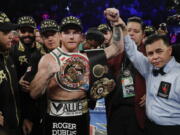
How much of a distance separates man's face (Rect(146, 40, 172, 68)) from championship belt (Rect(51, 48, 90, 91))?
1.80 feet

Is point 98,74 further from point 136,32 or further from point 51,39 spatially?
point 136,32

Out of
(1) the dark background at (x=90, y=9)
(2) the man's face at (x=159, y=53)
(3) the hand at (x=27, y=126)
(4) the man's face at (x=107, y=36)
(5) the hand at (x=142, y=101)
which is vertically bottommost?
(3) the hand at (x=27, y=126)

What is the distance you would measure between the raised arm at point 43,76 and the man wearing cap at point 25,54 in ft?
2.03

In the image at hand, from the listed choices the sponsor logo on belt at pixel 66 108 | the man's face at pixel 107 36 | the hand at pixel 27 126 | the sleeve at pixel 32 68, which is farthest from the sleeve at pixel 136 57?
the man's face at pixel 107 36

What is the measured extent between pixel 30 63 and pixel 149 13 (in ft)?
39.9

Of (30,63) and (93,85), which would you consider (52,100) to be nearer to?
(93,85)

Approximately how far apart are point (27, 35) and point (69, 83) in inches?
38.6

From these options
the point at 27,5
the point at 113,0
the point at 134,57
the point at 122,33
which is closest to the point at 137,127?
the point at 134,57

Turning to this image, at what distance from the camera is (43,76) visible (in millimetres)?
2262

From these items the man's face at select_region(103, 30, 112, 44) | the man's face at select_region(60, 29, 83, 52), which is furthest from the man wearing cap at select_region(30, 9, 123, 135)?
the man's face at select_region(103, 30, 112, 44)

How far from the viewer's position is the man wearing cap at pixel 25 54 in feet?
9.68

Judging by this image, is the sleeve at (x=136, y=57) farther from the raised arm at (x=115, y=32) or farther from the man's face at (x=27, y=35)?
the man's face at (x=27, y=35)

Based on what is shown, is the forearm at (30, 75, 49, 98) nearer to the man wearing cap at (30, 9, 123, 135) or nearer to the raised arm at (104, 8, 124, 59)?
the man wearing cap at (30, 9, 123, 135)

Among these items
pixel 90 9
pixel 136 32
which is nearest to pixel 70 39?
pixel 136 32
